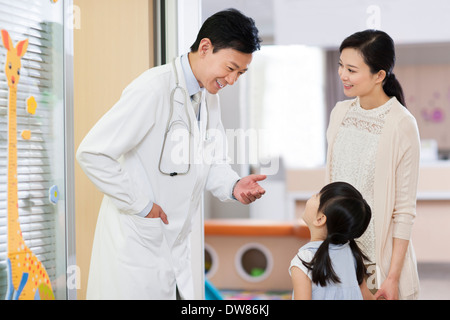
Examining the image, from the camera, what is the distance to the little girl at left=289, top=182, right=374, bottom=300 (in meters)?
1.26

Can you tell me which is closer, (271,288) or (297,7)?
(297,7)

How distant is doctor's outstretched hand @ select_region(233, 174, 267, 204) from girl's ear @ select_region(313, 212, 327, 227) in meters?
0.19

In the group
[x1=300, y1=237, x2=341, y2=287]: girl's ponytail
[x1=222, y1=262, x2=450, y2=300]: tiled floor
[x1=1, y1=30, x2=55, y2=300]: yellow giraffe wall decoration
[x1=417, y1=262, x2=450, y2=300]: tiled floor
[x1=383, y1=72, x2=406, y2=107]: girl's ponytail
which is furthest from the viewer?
[x1=222, y1=262, x2=450, y2=300]: tiled floor

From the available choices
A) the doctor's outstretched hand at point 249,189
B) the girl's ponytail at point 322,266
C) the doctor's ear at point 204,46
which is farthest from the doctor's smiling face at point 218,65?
the girl's ponytail at point 322,266

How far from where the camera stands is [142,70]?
5.28ft

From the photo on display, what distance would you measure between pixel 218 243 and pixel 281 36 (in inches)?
48.7

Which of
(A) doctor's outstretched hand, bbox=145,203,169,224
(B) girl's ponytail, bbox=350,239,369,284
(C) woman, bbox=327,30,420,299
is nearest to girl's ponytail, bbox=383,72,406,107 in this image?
(C) woman, bbox=327,30,420,299

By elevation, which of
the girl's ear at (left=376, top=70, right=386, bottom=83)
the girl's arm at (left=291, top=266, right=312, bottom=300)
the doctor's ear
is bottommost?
the girl's arm at (left=291, top=266, right=312, bottom=300)

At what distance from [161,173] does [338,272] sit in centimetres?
52

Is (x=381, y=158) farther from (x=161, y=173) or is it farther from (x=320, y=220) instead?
(x=161, y=173)

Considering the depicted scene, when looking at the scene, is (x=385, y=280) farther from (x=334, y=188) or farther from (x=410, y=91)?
(x=410, y=91)

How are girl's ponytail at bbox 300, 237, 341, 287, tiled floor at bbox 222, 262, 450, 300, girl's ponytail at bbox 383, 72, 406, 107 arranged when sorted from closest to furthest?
girl's ponytail at bbox 300, 237, 341, 287, girl's ponytail at bbox 383, 72, 406, 107, tiled floor at bbox 222, 262, 450, 300

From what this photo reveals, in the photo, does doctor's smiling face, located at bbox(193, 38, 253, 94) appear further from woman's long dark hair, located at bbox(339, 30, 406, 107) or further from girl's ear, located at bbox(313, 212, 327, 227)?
girl's ear, located at bbox(313, 212, 327, 227)
